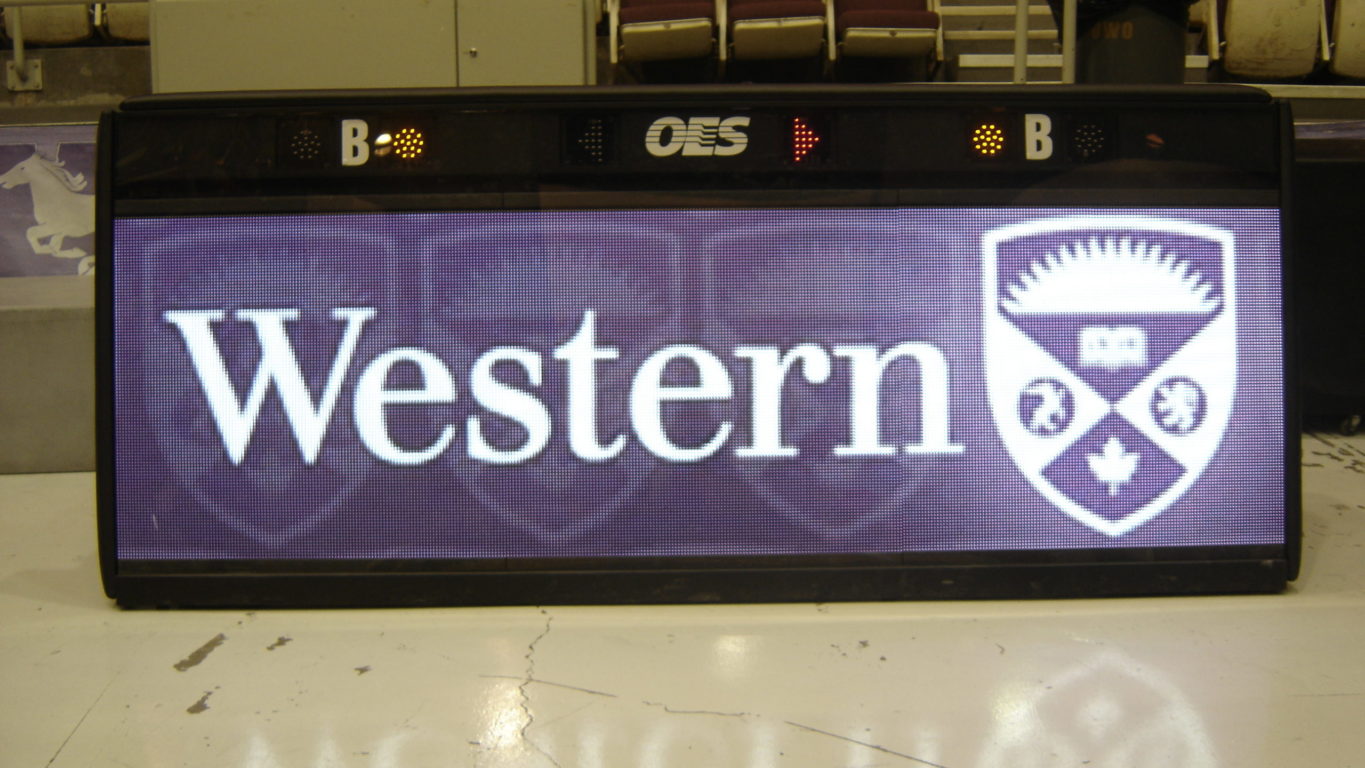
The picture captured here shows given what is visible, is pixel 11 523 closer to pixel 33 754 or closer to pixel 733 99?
pixel 33 754

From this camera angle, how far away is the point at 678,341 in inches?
88.9

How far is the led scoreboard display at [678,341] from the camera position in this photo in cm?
225

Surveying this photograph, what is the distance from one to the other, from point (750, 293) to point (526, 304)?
0.43 metres

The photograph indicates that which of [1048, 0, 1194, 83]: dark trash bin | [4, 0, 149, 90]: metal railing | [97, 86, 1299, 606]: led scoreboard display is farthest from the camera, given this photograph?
[4, 0, 149, 90]: metal railing

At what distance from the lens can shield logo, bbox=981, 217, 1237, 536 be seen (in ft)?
7.48

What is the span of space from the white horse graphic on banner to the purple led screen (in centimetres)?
240

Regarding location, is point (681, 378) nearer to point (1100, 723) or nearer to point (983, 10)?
point (1100, 723)

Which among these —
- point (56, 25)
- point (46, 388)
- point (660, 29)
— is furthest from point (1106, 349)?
point (56, 25)

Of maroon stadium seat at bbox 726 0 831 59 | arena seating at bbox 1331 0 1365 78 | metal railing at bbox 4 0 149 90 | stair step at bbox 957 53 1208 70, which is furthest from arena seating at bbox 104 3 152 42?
arena seating at bbox 1331 0 1365 78

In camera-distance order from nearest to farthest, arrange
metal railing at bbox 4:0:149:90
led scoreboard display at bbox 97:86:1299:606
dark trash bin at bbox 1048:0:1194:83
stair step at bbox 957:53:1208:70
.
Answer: led scoreboard display at bbox 97:86:1299:606 → dark trash bin at bbox 1048:0:1194:83 → metal railing at bbox 4:0:149:90 → stair step at bbox 957:53:1208:70

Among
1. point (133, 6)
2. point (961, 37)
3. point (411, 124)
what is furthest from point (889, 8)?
point (411, 124)

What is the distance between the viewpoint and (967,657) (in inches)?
79.6

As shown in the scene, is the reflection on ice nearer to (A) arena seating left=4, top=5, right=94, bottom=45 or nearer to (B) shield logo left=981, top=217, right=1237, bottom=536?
(B) shield logo left=981, top=217, right=1237, bottom=536

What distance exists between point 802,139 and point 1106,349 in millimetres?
719
